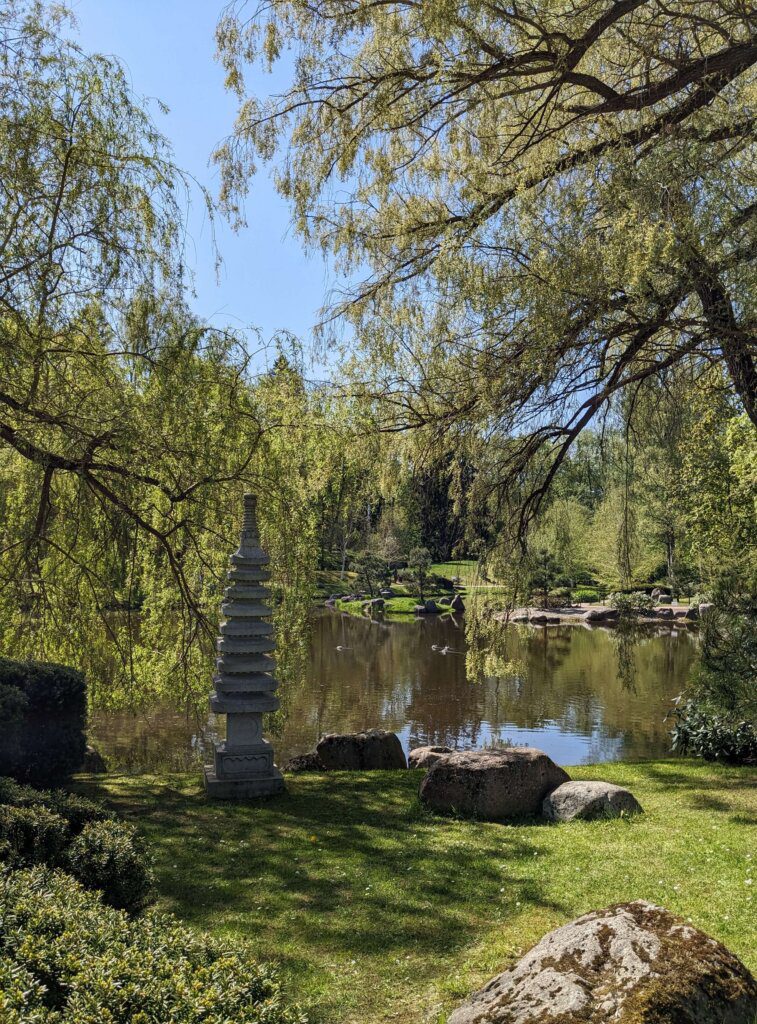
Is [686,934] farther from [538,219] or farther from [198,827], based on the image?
[538,219]

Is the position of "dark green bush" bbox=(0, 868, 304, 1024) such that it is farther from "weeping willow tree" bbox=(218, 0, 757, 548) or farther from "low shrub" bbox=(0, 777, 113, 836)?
"weeping willow tree" bbox=(218, 0, 757, 548)

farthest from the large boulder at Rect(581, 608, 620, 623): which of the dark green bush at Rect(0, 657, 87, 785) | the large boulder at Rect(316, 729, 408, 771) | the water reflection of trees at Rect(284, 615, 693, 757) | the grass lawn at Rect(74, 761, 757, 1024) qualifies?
the dark green bush at Rect(0, 657, 87, 785)

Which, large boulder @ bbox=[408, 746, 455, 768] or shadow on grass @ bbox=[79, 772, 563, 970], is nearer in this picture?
shadow on grass @ bbox=[79, 772, 563, 970]

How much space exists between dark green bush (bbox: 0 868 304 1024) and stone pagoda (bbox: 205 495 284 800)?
468 centimetres

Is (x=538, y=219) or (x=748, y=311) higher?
(x=538, y=219)

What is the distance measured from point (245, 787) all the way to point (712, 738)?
21.7 feet

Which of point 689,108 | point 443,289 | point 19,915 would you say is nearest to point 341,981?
point 19,915

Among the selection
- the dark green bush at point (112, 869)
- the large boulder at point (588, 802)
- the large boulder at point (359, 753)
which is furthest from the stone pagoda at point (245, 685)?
the dark green bush at point (112, 869)

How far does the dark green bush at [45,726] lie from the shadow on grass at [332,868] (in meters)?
0.44

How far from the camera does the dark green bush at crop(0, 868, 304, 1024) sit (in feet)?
7.68

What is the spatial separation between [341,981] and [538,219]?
563cm

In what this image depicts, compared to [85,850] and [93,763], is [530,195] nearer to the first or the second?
[85,850]

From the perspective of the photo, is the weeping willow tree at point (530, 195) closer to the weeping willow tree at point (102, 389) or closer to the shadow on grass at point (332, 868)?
the weeping willow tree at point (102, 389)

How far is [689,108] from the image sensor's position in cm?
605
